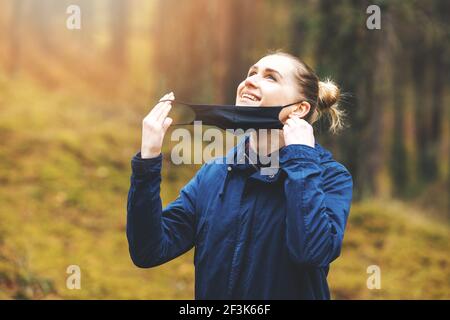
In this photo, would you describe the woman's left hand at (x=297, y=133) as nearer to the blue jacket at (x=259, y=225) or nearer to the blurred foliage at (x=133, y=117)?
the blue jacket at (x=259, y=225)

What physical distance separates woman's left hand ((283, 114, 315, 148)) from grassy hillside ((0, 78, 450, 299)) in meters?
3.23

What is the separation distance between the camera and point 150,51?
Result: 7859 mm

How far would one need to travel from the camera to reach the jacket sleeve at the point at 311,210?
167cm

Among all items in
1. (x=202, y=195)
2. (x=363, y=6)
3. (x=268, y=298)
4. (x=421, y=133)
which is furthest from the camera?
(x=421, y=133)

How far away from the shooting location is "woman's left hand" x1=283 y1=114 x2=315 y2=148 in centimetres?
187

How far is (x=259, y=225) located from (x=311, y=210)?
0.68ft

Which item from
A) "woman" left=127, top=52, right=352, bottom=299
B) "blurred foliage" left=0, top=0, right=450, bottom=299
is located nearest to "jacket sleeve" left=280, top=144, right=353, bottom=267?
"woman" left=127, top=52, right=352, bottom=299

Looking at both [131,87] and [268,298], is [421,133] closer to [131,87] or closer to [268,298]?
[131,87]

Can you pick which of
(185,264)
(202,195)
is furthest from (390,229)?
(202,195)

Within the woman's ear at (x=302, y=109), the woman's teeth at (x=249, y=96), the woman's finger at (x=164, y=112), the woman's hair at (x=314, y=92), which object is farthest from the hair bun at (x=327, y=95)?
the woman's finger at (x=164, y=112)

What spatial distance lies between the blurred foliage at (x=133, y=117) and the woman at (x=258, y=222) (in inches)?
115

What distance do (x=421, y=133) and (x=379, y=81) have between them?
5729mm

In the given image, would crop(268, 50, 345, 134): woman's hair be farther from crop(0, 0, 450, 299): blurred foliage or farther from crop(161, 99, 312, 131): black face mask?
crop(0, 0, 450, 299): blurred foliage

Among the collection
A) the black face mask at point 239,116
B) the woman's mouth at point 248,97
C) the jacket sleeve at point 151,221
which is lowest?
the jacket sleeve at point 151,221
